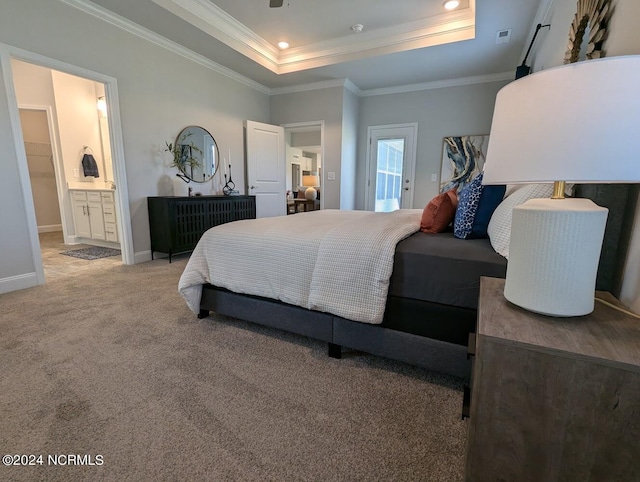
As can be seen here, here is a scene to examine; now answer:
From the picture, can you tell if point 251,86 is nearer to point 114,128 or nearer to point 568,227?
point 114,128

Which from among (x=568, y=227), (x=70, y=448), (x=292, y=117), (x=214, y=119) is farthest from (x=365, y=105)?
(x=70, y=448)

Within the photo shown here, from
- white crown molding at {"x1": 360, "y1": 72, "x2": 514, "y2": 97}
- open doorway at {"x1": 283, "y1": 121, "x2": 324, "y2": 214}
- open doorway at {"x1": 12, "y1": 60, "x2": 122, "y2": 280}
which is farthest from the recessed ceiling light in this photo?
open doorway at {"x1": 12, "y1": 60, "x2": 122, "y2": 280}

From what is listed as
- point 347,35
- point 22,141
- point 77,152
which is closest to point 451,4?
point 347,35

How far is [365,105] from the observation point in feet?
17.5

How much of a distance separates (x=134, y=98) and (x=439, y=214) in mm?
3614

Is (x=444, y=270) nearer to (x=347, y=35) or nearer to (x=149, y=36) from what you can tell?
(x=347, y=35)

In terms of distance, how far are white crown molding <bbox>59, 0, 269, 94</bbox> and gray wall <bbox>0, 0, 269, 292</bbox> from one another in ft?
0.15

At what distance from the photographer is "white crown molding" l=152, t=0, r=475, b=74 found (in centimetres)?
326

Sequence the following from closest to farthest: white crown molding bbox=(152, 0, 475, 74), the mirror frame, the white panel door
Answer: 1. the mirror frame
2. white crown molding bbox=(152, 0, 475, 74)
3. the white panel door

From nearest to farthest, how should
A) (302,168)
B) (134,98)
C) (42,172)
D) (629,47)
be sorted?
1. (629,47)
2. (134,98)
3. (42,172)
4. (302,168)

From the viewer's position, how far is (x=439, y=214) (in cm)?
185

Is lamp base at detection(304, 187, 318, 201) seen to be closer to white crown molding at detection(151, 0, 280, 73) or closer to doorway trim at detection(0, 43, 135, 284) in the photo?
white crown molding at detection(151, 0, 280, 73)

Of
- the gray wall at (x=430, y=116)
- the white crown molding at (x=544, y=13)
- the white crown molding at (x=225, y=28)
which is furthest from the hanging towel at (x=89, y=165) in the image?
the white crown molding at (x=544, y=13)

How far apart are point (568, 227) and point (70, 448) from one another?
1772 mm
